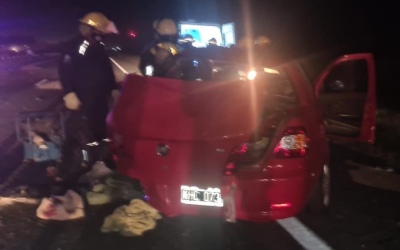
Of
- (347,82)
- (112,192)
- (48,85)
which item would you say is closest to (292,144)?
(112,192)

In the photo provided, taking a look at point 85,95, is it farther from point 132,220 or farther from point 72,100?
point 132,220

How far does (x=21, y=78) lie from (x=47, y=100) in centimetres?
486

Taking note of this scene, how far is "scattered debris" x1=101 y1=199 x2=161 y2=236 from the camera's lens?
5297 millimetres

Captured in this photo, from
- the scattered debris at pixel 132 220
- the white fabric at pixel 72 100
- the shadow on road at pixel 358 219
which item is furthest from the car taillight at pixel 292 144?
the white fabric at pixel 72 100

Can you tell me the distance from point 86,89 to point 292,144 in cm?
296

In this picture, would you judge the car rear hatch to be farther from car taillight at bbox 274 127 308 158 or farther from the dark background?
the dark background

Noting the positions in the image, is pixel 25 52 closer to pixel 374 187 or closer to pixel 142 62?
pixel 142 62

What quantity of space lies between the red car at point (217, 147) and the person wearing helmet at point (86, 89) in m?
1.51

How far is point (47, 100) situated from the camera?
1402cm

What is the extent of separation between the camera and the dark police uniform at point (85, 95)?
692 cm

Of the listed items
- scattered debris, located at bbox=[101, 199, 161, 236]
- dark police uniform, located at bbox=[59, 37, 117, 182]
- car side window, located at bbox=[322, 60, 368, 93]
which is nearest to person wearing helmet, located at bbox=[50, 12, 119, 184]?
dark police uniform, located at bbox=[59, 37, 117, 182]

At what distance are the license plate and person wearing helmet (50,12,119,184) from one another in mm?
2493

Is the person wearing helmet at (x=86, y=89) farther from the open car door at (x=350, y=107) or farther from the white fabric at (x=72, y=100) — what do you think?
the open car door at (x=350, y=107)

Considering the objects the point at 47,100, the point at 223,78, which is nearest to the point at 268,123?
the point at 223,78
